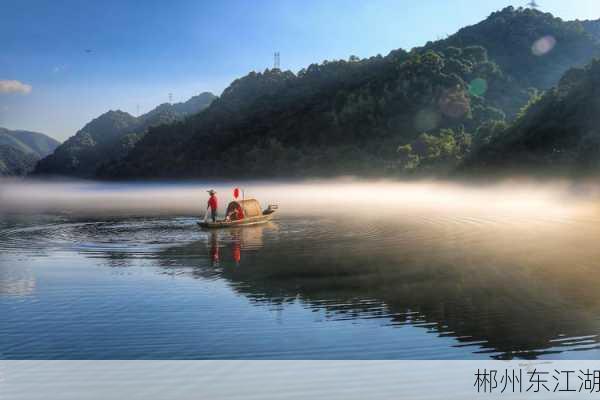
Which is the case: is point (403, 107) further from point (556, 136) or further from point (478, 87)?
point (556, 136)

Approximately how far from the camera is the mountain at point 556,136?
226 feet

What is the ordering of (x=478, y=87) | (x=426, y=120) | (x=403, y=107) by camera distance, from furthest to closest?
(x=478, y=87) < (x=403, y=107) < (x=426, y=120)

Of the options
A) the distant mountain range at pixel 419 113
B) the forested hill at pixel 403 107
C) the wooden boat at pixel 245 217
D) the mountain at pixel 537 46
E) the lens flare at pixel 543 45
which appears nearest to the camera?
the wooden boat at pixel 245 217

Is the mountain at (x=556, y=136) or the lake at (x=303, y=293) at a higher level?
the mountain at (x=556, y=136)

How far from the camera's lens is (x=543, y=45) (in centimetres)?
18425

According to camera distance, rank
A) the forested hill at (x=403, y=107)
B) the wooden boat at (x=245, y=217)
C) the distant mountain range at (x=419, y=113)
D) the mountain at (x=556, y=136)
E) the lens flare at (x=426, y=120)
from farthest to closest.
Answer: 1. the lens flare at (x=426, y=120)
2. the forested hill at (x=403, y=107)
3. the distant mountain range at (x=419, y=113)
4. the mountain at (x=556, y=136)
5. the wooden boat at (x=245, y=217)

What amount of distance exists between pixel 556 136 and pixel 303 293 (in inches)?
2746

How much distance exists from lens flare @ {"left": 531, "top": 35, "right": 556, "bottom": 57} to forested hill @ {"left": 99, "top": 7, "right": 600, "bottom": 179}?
1.00 feet

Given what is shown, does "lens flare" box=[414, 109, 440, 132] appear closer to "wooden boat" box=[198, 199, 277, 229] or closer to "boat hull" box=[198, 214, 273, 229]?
"boat hull" box=[198, 214, 273, 229]

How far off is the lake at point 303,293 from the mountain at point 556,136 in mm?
39428

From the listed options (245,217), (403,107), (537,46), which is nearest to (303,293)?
(245,217)

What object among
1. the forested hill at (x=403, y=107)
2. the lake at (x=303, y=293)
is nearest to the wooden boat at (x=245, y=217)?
the lake at (x=303, y=293)

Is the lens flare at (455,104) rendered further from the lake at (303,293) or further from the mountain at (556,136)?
the lake at (303,293)

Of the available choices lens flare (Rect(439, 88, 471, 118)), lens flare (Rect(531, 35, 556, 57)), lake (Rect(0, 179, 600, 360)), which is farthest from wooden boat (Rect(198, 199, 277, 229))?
lens flare (Rect(531, 35, 556, 57))
